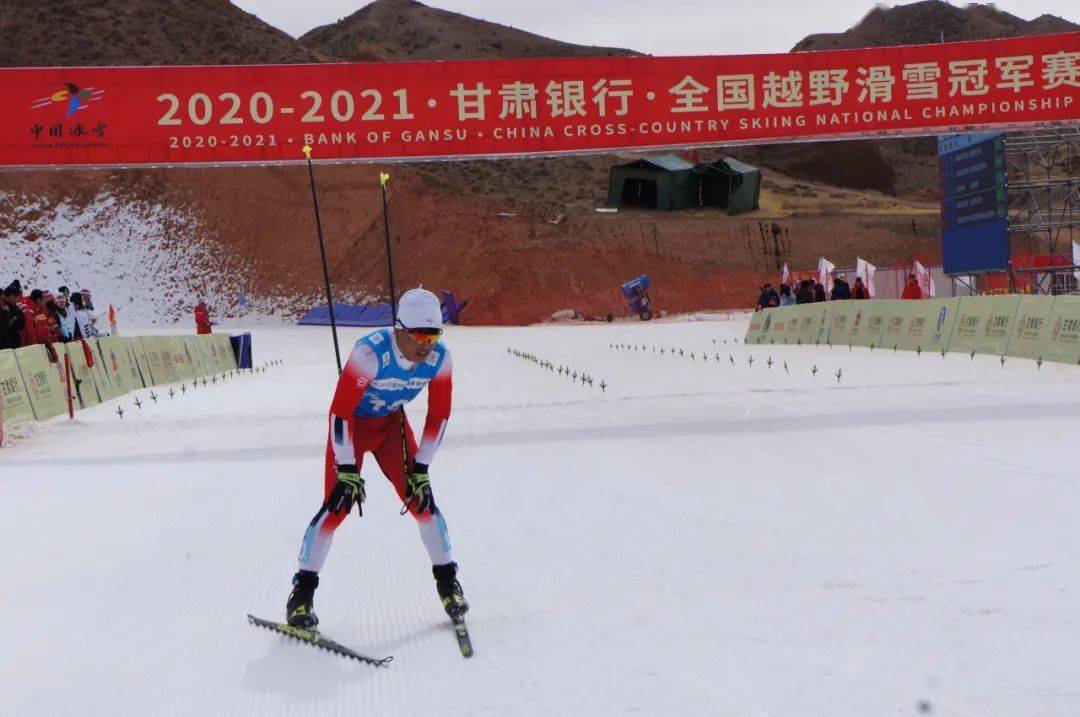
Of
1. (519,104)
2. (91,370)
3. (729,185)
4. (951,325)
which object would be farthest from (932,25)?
(91,370)

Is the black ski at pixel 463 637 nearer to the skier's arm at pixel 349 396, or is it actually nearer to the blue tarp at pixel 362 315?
the skier's arm at pixel 349 396

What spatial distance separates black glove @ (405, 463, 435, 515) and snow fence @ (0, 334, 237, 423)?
417 inches

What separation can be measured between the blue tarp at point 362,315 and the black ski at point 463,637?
43386 millimetres

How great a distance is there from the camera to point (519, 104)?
17.3 m

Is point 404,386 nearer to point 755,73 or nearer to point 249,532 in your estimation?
point 249,532

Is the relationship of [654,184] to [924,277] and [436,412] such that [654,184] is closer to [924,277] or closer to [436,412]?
[924,277]

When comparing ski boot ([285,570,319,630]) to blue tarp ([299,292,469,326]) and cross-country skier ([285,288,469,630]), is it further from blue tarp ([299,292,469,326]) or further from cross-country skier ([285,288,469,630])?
blue tarp ([299,292,469,326])

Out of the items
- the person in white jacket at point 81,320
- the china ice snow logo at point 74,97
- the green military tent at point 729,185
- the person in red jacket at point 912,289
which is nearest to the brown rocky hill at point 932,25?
the green military tent at point 729,185

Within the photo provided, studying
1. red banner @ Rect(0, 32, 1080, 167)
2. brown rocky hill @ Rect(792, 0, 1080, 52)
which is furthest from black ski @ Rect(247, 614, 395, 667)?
brown rocky hill @ Rect(792, 0, 1080, 52)

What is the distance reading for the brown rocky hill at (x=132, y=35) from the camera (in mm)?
76250

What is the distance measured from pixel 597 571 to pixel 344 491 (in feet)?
5.69

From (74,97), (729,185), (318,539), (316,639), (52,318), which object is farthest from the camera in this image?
(729,185)

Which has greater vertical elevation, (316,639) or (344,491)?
(344,491)

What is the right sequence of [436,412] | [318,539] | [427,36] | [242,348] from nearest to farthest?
[318,539], [436,412], [242,348], [427,36]
